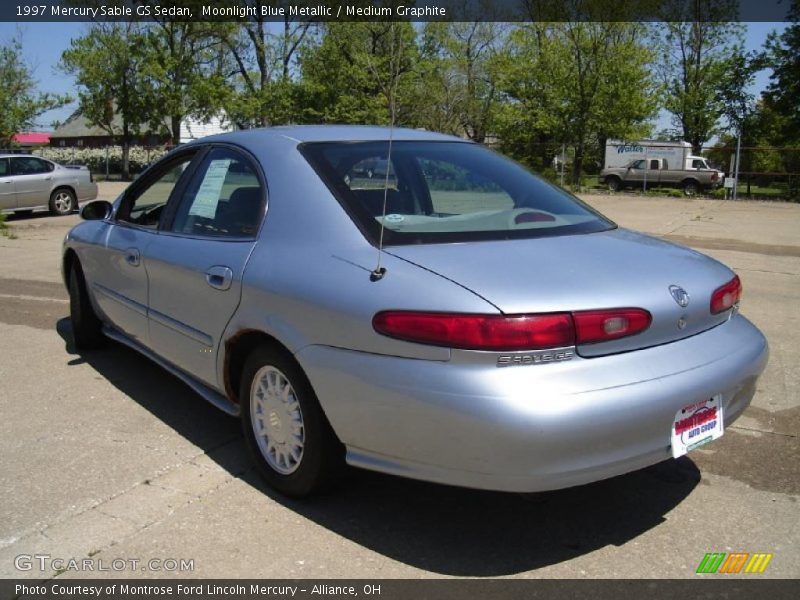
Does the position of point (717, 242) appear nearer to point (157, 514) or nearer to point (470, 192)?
point (470, 192)

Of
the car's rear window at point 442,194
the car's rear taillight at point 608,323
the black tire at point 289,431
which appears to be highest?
the car's rear window at point 442,194

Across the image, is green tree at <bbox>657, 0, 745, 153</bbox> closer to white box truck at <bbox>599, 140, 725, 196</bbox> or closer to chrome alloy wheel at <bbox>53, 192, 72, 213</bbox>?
white box truck at <bbox>599, 140, 725, 196</bbox>

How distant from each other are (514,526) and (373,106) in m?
36.8

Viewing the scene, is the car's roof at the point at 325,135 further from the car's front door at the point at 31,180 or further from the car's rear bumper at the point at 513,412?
the car's front door at the point at 31,180

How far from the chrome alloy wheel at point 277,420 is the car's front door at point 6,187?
15.6 m

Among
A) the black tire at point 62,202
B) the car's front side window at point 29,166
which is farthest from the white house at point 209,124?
the car's front side window at point 29,166

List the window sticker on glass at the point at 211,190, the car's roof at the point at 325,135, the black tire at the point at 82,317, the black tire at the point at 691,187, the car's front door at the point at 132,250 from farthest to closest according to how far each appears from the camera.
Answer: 1. the black tire at the point at 691,187
2. the black tire at the point at 82,317
3. the car's front door at the point at 132,250
4. the window sticker on glass at the point at 211,190
5. the car's roof at the point at 325,135

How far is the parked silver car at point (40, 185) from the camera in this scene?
16.7m

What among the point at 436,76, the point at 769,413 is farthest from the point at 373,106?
the point at 769,413

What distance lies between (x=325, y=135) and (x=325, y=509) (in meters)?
1.78

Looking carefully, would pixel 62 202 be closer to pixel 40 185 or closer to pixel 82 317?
pixel 40 185

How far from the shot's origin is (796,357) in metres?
5.62

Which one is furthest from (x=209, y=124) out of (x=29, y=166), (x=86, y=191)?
(x=29, y=166)

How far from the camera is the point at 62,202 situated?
18000mm
